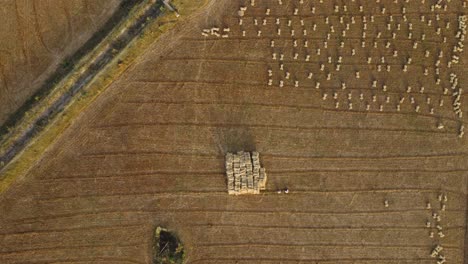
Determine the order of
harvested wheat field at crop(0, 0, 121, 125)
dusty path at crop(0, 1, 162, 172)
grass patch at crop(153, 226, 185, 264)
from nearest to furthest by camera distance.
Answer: dusty path at crop(0, 1, 162, 172), grass patch at crop(153, 226, 185, 264), harvested wheat field at crop(0, 0, 121, 125)

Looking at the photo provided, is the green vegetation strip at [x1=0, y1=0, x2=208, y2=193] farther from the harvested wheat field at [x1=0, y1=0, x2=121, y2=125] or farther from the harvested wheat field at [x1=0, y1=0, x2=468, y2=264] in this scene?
the harvested wheat field at [x1=0, y1=0, x2=121, y2=125]

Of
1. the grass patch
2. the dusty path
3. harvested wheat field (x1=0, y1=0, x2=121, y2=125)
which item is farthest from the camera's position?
harvested wheat field (x1=0, y1=0, x2=121, y2=125)

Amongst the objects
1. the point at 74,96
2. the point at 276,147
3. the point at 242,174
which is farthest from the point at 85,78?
the point at 276,147

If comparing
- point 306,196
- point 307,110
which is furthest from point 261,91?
point 306,196

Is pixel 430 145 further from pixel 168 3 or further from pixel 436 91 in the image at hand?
pixel 168 3

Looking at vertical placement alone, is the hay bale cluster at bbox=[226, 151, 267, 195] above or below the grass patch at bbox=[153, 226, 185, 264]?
above

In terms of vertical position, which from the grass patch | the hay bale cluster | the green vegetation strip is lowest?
the grass patch

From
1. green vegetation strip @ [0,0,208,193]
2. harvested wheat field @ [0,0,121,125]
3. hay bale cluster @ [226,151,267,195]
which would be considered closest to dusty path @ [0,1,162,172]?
green vegetation strip @ [0,0,208,193]
